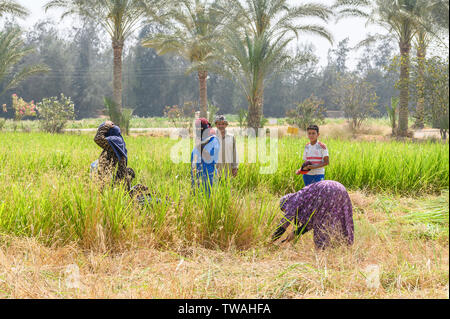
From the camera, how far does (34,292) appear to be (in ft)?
7.98

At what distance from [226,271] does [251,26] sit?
45.6 feet

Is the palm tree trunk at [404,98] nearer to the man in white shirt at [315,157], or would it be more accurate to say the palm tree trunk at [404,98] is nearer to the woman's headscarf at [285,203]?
the man in white shirt at [315,157]

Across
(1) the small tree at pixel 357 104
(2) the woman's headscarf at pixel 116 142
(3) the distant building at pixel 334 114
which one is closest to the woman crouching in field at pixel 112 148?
(2) the woman's headscarf at pixel 116 142

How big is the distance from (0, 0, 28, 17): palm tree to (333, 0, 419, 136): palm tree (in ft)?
40.3

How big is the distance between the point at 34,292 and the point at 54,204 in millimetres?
1095

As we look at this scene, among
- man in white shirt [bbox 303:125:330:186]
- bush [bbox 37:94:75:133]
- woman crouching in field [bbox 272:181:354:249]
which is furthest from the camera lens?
bush [bbox 37:94:75:133]

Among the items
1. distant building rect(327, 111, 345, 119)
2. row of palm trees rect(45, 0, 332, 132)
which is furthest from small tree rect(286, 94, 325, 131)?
distant building rect(327, 111, 345, 119)

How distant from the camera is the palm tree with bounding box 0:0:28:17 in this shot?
52.3 feet

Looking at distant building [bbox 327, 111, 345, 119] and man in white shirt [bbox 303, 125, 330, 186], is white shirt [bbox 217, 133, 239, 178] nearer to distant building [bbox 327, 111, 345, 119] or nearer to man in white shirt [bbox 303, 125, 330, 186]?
man in white shirt [bbox 303, 125, 330, 186]

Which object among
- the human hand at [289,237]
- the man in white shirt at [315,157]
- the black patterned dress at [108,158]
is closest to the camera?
the human hand at [289,237]

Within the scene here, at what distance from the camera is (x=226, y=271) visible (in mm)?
2701

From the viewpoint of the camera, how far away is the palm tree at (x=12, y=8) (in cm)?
1595
